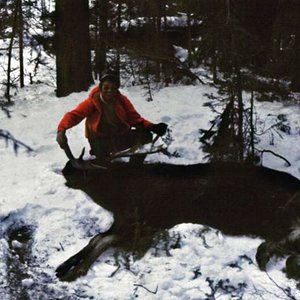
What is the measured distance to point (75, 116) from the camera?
6203mm

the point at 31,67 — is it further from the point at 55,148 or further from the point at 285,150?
the point at 285,150

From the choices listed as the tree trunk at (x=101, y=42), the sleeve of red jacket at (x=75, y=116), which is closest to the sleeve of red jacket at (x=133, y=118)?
the sleeve of red jacket at (x=75, y=116)

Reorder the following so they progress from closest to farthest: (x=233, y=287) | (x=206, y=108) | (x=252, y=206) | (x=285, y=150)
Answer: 1. (x=233, y=287)
2. (x=252, y=206)
3. (x=285, y=150)
4. (x=206, y=108)

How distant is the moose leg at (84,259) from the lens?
4.43 m

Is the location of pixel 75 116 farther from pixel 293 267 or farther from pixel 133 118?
pixel 293 267

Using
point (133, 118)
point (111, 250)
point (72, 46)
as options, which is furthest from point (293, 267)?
point (72, 46)

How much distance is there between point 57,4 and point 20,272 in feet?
22.1

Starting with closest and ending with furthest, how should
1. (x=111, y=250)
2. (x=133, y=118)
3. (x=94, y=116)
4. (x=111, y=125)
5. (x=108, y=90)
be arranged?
1. (x=111, y=250)
2. (x=108, y=90)
3. (x=94, y=116)
4. (x=111, y=125)
5. (x=133, y=118)

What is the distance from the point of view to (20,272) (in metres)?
4.50

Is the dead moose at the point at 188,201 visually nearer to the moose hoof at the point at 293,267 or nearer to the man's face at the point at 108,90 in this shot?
the moose hoof at the point at 293,267

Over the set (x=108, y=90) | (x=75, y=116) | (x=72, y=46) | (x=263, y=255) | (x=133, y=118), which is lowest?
(x=263, y=255)

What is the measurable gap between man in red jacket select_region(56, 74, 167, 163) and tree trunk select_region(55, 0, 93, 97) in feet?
11.3

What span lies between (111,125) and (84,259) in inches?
→ 99.6

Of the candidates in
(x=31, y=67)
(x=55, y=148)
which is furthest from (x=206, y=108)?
(x=31, y=67)
